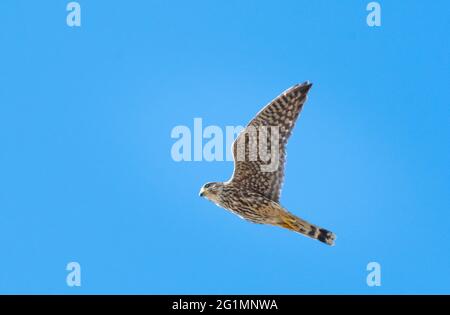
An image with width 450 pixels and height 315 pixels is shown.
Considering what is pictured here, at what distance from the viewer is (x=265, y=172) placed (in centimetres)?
1055

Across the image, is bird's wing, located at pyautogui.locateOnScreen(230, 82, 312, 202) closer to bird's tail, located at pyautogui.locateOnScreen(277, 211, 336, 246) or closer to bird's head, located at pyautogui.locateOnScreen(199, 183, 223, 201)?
bird's head, located at pyautogui.locateOnScreen(199, 183, 223, 201)

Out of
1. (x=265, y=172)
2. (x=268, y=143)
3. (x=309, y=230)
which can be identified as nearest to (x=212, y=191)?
(x=265, y=172)

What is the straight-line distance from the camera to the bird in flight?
1027 centimetres

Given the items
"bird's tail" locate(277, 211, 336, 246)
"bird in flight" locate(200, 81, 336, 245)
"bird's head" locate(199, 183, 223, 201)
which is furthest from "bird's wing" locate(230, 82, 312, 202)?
"bird's tail" locate(277, 211, 336, 246)

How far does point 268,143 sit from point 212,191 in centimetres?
104

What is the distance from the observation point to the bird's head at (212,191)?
10.7 metres

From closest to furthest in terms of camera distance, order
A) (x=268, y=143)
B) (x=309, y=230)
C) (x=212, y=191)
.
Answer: (x=309, y=230) < (x=268, y=143) < (x=212, y=191)

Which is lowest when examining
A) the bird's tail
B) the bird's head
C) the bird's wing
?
the bird's tail

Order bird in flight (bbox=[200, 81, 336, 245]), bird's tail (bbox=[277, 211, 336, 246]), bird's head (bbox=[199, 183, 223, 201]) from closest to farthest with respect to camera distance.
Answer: bird's tail (bbox=[277, 211, 336, 246]), bird in flight (bbox=[200, 81, 336, 245]), bird's head (bbox=[199, 183, 223, 201])

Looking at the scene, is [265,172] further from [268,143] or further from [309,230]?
[309,230]
